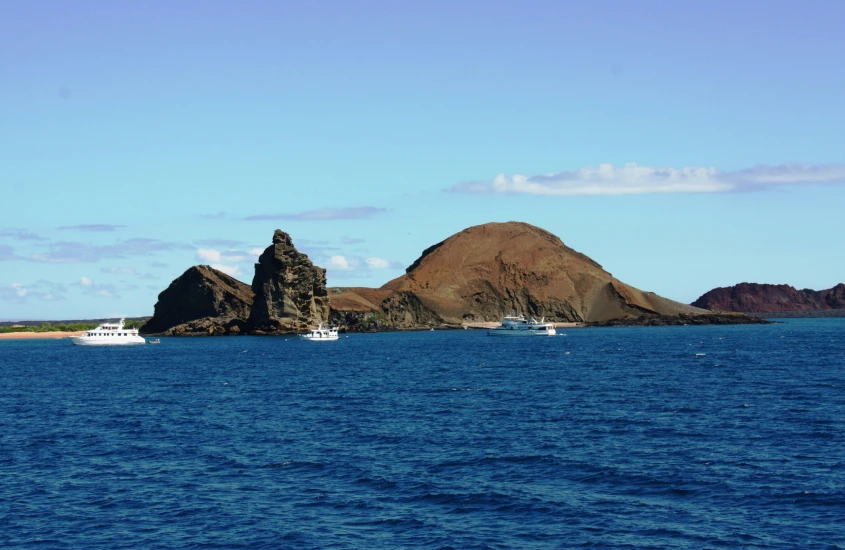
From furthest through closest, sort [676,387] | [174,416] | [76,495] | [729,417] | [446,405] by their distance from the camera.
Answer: [676,387] < [446,405] < [174,416] < [729,417] < [76,495]

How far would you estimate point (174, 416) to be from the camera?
62594 millimetres

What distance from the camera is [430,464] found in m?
43.2

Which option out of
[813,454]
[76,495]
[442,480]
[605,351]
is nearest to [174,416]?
[76,495]

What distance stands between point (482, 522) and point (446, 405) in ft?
112

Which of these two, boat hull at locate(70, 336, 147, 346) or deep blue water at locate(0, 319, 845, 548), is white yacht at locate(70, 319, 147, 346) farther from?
deep blue water at locate(0, 319, 845, 548)

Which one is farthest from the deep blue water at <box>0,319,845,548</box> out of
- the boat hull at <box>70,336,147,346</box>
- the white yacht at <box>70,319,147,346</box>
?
the white yacht at <box>70,319,147,346</box>

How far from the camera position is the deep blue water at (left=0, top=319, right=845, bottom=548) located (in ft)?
105

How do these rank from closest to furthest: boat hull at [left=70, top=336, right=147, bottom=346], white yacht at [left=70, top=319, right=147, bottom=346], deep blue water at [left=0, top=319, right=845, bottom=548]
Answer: deep blue water at [left=0, top=319, right=845, bottom=548] < boat hull at [left=70, top=336, right=147, bottom=346] < white yacht at [left=70, top=319, right=147, bottom=346]

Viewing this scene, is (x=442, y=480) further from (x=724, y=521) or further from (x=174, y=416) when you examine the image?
(x=174, y=416)

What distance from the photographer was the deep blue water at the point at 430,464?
3189 cm

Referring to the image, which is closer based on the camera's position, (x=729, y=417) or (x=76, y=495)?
(x=76, y=495)

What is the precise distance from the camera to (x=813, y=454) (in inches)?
1735

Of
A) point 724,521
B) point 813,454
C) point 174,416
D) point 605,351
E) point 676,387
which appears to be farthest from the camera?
point 605,351

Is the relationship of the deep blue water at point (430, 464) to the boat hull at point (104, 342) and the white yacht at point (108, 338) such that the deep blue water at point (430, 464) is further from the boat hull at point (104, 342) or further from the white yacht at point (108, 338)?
the white yacht at point (108, 338)
